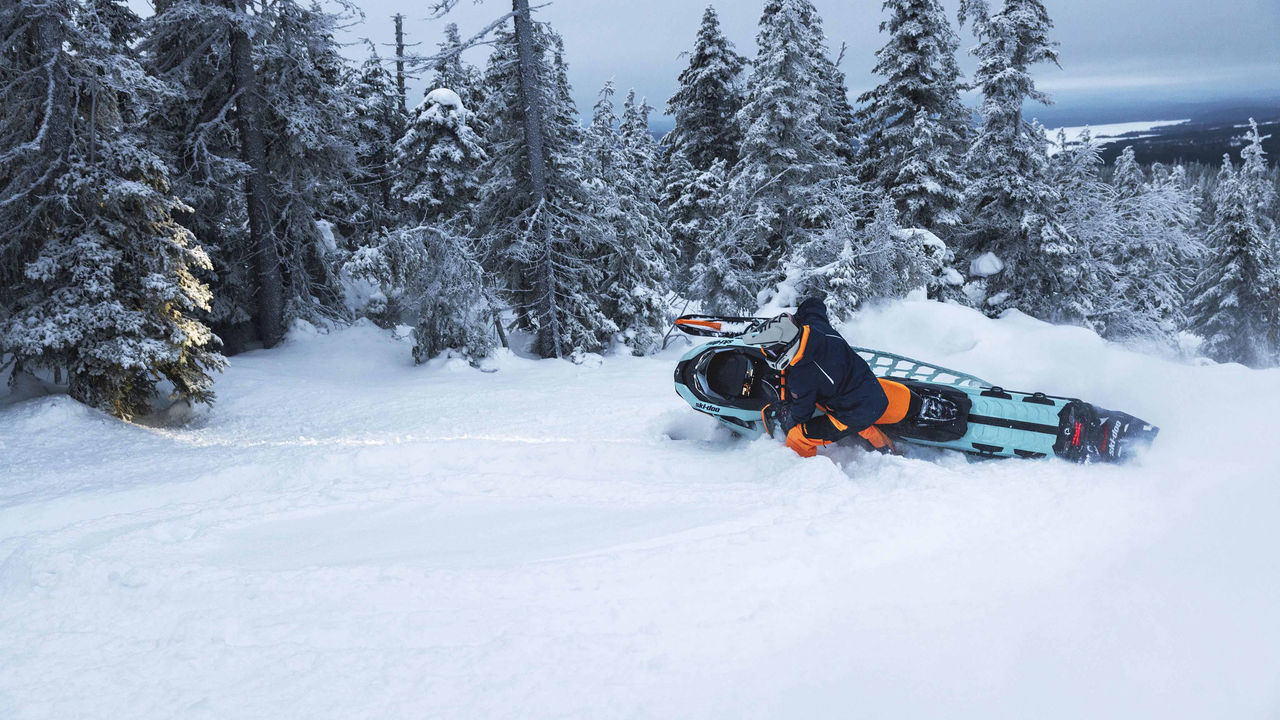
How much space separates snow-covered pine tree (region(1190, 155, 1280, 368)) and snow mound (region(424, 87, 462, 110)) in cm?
3027

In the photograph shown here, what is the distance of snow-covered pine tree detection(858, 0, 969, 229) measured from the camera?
1852 centimetres

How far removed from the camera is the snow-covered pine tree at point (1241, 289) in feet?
87.9

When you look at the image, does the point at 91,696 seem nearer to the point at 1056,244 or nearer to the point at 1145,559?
the point at 1145,559

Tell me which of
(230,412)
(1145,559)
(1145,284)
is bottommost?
(230,412)

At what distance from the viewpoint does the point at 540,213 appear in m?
14.5

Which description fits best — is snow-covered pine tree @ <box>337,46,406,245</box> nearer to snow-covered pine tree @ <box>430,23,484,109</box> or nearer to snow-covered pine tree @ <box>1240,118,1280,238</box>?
snow-covered pine tree @ <box>430,23,484,109</box>

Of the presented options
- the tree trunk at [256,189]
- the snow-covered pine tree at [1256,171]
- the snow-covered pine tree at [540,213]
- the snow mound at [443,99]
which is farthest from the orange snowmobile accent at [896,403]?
the snow-covered pine tree at [1256,171]

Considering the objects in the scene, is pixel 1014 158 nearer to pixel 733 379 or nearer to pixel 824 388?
pixel 733 379

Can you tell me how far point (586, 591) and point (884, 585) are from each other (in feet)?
5.17

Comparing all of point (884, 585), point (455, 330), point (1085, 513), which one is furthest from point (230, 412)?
point (1085, 513)

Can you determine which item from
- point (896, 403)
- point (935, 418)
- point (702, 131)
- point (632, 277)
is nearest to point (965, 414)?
point (935, 418)

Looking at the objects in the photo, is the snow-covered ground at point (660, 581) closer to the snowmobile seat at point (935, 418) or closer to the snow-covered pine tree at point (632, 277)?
the snowmobile seat at point (935, 418)

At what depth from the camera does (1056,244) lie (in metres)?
17.4

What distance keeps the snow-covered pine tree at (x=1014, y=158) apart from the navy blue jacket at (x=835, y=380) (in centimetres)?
1528
